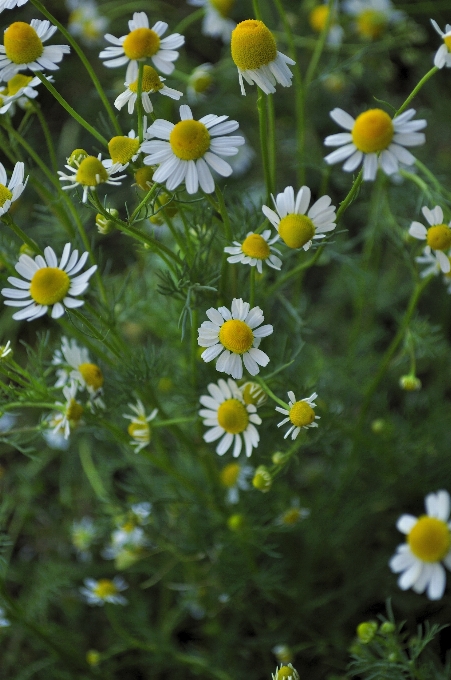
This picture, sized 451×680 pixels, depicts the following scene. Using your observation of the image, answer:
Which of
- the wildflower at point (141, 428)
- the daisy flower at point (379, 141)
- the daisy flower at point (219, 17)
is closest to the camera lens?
the daisy flower at point (379, 141)

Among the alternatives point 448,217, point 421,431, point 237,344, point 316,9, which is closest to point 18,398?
point 237,344

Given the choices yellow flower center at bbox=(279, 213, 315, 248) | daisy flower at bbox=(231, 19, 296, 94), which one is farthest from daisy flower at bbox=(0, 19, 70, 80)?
yellow flower center at bbox=(279, 213, 315, 248)

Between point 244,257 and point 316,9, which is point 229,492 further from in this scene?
point 316,9

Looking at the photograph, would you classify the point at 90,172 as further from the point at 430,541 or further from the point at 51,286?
the point at 430,541

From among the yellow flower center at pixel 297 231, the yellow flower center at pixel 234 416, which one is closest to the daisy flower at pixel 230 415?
the yellow flower center at pixel 234 416

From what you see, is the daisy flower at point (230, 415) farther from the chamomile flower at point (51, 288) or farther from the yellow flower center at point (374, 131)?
the yellow flower center at point (374, 131)

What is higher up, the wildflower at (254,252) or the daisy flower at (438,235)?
the wildflower at (254,252)

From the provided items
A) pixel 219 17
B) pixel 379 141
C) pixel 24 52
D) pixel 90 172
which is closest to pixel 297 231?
pixel 379 141
